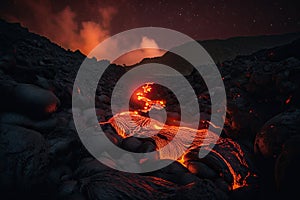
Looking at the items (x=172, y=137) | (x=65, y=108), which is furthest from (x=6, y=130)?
(x=172, y=137)

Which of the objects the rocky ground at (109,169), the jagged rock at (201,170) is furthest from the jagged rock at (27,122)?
the jagged rock at (201,170)

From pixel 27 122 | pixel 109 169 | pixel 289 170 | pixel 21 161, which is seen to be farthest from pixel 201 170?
pixel 27 122

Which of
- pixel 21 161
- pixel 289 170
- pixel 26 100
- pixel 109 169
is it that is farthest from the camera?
pixel 26 100

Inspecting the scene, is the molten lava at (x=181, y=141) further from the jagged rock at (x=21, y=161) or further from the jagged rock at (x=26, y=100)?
the jagged rock at (x=21, y=161)

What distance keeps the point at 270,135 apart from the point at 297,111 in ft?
2.30

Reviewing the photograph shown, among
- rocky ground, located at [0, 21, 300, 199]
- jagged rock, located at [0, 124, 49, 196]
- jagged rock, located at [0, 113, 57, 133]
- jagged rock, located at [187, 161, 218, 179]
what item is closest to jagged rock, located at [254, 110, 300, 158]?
rocky ground, located at [0, 21, 300, 199]

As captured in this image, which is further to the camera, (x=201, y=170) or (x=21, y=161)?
(x=201, y=170)

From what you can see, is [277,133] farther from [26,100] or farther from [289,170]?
[26,100]

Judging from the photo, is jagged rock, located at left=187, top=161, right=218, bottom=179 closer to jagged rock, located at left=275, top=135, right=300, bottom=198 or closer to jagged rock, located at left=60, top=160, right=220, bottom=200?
jagged rock, located at left=60, top=160, right=220, bottom=200

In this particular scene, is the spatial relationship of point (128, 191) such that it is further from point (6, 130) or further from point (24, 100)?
point (24, 100)

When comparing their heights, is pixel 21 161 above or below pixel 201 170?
→ above

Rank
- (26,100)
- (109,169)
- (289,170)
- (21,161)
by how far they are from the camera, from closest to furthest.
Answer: (21,161) < (289,170) < (109,169) < (26,100)

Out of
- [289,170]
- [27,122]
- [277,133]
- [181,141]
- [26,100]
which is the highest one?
[26,100]

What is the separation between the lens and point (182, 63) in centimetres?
5725
